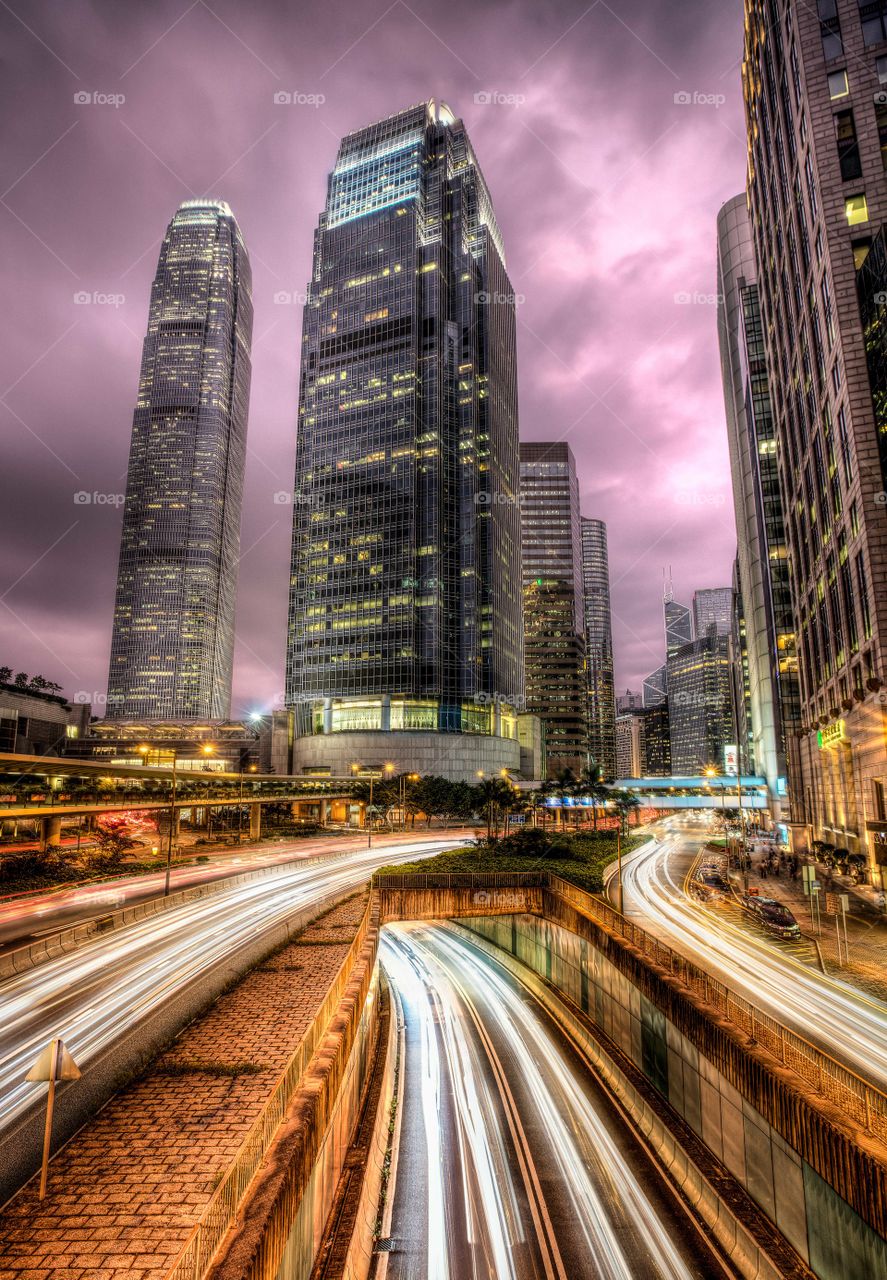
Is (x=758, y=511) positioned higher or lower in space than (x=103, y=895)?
higher

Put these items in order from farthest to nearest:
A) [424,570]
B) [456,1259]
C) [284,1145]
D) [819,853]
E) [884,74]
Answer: [424,570] → [819,853] → [884,74] → [456,1259] → [284,1145]

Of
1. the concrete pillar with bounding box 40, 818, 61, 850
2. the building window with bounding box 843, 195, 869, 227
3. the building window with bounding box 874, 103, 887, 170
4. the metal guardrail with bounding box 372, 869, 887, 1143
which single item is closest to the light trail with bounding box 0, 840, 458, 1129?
the metal guardrail with bounding box 372, 869, 887, 1143

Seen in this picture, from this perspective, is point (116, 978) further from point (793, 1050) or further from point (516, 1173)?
point (793, 1050)

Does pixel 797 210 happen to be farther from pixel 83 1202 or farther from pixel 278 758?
pixel 278 758

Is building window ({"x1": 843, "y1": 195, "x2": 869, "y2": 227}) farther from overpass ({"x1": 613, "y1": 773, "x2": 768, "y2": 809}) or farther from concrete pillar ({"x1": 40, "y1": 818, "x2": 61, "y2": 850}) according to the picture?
overpass ({"x1": 613, "y1": 773, "x2": 768, "y2": 809})

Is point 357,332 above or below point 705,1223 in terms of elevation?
above

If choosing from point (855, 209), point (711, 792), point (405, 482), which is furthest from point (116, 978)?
point (711, 792)

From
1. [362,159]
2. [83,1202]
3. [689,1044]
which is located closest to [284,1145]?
[83,1202]
